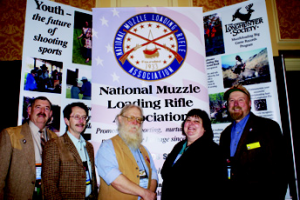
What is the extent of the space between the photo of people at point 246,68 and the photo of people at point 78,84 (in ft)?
6.50

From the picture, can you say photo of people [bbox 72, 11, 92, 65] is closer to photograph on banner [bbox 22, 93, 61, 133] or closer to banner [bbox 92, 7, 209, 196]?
banner [bbox 92, 7, 209, 196]

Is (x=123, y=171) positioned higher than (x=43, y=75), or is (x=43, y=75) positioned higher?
(x=43, y=75)

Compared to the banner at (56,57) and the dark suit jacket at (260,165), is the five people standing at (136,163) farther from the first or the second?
the banner at (56,57)

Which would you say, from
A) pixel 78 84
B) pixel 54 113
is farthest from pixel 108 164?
pixel 78 84

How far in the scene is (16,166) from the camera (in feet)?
6.26

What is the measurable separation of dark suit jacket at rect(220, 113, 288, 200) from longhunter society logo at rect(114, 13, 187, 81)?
1297 millimetres

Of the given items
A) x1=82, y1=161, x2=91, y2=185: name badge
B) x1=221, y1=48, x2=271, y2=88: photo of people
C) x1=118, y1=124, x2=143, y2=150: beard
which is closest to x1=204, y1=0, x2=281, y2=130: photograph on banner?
x1=221, y1=48, x2=271, y2=88: photo of people

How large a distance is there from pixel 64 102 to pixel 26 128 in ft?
1.80

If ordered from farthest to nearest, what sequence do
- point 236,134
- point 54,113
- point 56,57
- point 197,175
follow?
point 56,57 → point 54,113 → point 236,134 → point 197,175

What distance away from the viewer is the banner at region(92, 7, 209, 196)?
2504mm

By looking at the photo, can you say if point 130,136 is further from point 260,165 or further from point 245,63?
point 245,63

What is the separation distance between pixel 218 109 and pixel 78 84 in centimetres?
204

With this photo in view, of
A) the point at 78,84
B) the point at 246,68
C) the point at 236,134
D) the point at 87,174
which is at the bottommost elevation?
the point at 87,174

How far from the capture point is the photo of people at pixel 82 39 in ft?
8.77
